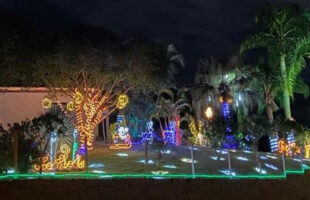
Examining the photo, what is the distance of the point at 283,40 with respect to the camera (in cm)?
2803

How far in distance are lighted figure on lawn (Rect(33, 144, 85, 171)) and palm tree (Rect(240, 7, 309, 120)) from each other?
14169mm

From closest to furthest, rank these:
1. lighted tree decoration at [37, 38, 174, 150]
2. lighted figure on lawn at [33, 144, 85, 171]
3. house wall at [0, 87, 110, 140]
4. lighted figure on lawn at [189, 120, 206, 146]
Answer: lighted figure on lawn at [33, 144, 85, 171] → lighted tree decoration at [37, 38, 174, 150] → house wall at [0, 87, 110, 140] → lighted figure on lawn at [189, 120, 206, 146]

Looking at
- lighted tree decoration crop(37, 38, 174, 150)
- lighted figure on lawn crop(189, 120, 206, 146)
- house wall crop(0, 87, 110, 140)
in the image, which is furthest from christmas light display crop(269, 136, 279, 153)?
house wall crop(0, 87, 110, 140)

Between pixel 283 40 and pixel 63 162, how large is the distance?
16002 millimetres

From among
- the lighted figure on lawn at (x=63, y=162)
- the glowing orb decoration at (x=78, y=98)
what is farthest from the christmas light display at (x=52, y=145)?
the glowing orb decoration at (x=78, y=98)

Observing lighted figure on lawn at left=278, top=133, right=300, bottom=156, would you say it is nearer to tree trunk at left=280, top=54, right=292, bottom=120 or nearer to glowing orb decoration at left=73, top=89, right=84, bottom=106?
tree trunk at left=280, top=54, right=292, bottom=120

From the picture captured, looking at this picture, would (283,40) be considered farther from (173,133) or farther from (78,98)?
(78,98)

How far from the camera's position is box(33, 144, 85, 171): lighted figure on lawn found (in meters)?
15.4

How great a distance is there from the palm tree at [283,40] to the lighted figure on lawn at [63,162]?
14.2 metres

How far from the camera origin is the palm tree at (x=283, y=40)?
27.3m

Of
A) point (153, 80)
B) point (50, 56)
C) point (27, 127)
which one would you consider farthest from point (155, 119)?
point (27, 127)
